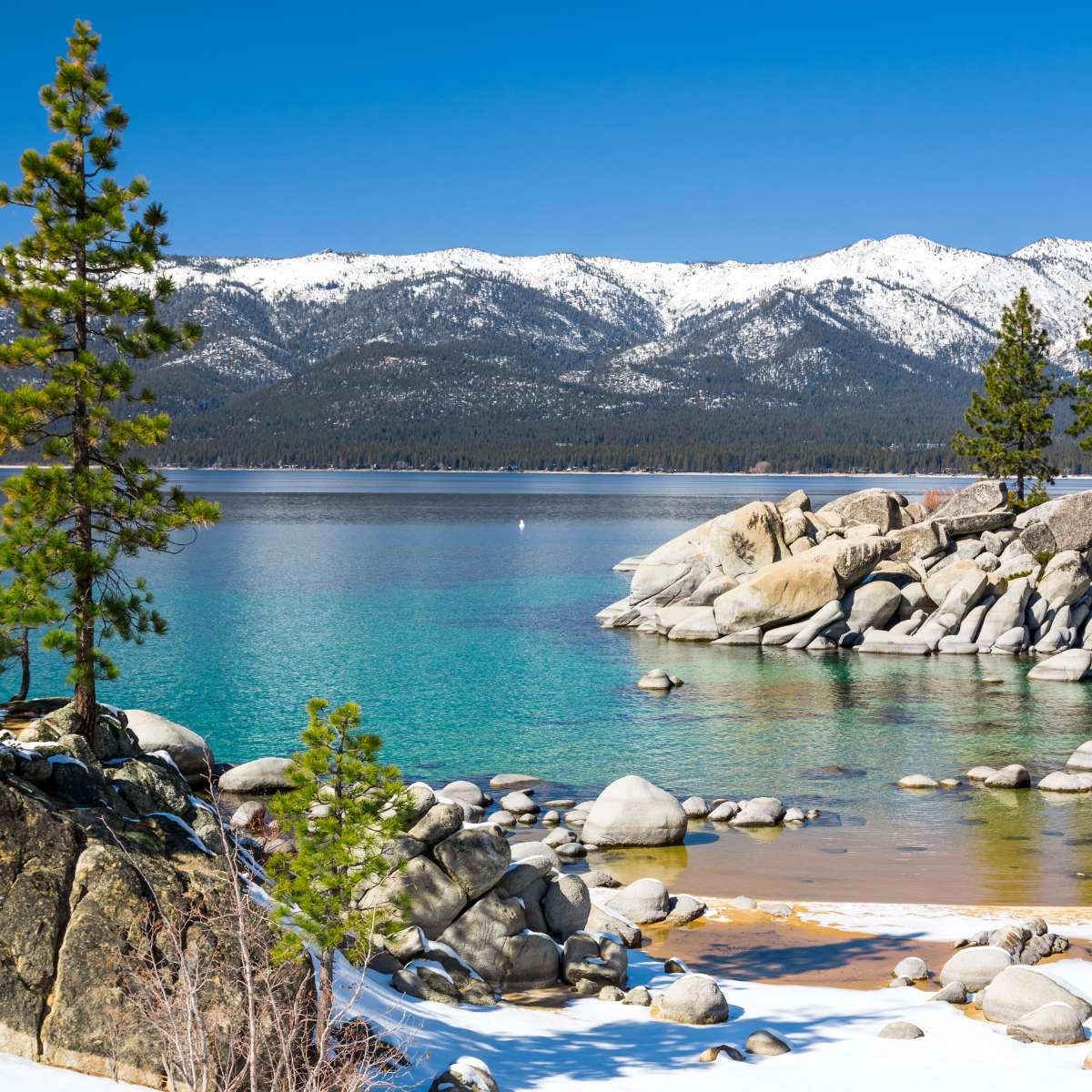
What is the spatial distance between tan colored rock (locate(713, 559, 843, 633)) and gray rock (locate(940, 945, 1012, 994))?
36.4 m

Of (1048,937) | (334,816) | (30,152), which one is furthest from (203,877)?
(1048,937)

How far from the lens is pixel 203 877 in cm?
1312

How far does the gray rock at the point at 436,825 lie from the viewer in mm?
18125

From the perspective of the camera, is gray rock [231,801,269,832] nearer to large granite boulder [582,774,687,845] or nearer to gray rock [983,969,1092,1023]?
large granite boulder [582,774,687,845]

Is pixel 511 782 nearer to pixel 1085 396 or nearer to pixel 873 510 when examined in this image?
pixel 873 510

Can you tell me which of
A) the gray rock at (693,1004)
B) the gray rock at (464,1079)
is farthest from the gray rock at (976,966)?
the gray rock at (464,1079)

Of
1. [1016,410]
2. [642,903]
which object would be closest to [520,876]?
[642,903]

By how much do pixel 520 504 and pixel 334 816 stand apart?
156 m

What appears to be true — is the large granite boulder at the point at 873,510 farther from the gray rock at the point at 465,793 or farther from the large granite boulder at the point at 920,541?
the gray rock at the point at 465,793

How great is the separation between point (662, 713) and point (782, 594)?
16228mm

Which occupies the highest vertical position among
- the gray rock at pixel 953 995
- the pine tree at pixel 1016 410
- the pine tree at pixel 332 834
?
the pine tree at pixel 1016 410

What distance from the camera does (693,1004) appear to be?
15.5m

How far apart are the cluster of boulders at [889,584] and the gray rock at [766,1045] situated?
36346mm

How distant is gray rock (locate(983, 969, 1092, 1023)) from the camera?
1553 centimetres
